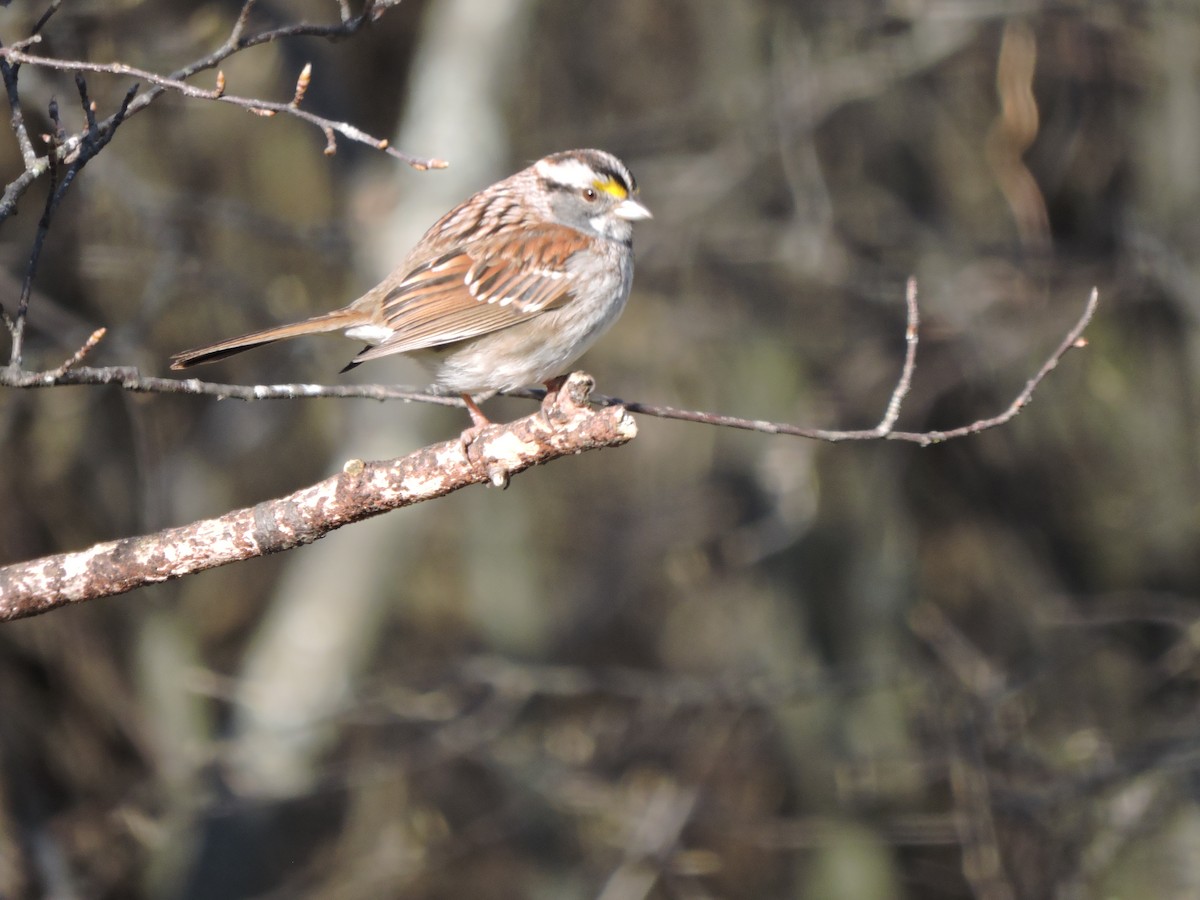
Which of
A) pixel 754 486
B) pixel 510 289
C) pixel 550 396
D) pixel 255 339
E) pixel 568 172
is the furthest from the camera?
pixel 754 486

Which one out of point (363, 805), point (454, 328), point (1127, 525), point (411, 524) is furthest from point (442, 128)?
point (363, 805)

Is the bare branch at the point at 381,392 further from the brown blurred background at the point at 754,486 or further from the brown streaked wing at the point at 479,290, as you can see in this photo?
the brown blurred background at the point at 754,486

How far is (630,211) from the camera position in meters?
4.72

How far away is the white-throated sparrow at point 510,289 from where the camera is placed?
418 cm

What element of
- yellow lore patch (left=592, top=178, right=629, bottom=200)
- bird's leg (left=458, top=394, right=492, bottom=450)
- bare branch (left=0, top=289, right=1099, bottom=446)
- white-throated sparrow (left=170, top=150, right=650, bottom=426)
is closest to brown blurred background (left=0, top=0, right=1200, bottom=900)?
white-throated sparrow (left=170, top=150, right=650, bottom=426)

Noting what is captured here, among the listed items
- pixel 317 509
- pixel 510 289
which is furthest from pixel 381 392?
pixel 510 289

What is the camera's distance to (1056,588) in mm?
7035

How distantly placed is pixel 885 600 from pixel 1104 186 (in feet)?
7.98

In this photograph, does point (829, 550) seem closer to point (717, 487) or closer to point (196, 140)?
point (717, 487)

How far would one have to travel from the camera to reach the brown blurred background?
19.0 feet

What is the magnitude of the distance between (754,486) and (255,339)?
407 cm

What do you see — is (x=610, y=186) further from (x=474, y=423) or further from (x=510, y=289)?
(x=474, y=423)

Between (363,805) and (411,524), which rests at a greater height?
(411,524)

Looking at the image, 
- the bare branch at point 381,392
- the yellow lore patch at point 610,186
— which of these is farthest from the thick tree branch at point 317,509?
the yellow lore patch at point 610,186
